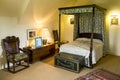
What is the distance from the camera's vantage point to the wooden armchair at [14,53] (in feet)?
13.5

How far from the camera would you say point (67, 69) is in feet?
14.3

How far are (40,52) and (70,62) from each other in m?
1.42

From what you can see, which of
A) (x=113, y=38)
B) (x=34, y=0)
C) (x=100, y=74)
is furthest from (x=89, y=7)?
(x=113, y=38)

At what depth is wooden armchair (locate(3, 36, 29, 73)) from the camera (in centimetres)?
413

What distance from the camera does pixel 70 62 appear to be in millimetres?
4242

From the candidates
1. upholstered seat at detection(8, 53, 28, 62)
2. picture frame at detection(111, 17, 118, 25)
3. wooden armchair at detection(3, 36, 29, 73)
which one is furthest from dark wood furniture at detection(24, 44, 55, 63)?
picture frame at detection(111, 17, 118, 25)

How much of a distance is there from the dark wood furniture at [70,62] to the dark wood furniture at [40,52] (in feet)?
2.87

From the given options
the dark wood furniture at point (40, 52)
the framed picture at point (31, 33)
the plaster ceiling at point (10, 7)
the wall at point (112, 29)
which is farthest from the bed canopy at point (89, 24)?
the plaster ceiling at point (10, 7)

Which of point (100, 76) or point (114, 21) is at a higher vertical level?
point (114, 21)

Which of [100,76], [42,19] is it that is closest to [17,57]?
[42,19]

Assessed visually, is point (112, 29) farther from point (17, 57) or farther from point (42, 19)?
point (17, 57)

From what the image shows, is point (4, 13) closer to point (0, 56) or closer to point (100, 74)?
point (0, 56)

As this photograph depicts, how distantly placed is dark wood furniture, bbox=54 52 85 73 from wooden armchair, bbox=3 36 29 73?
3.57 feet

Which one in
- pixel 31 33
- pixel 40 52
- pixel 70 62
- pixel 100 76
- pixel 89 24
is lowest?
pixel 100 76
